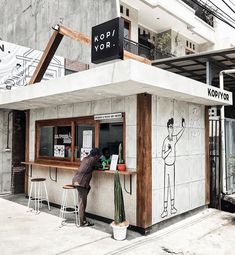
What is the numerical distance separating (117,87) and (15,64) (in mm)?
6918

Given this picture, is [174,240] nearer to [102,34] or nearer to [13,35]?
[102,34]

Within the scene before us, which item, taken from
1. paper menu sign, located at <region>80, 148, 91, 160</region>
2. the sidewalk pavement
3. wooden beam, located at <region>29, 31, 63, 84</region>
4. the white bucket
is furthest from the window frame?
the sidewalk pavement

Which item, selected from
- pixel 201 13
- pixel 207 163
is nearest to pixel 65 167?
pixel 207 163

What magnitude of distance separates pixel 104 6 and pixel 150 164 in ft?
28.0

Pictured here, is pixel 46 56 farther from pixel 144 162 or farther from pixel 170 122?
pixel 144 162

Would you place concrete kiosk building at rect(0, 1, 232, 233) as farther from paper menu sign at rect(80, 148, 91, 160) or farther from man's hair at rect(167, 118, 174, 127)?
paper menu sign at rect(80, 148, 91, 160)

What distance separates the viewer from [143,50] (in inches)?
598

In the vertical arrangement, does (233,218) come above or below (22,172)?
below

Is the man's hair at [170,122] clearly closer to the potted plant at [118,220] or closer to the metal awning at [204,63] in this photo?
the potted plant at [118,220]

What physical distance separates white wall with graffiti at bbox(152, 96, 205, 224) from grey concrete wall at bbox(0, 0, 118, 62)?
21.2 ft

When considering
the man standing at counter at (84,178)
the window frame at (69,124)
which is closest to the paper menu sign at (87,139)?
the window frame at (69,124)

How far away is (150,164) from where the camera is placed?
6.11 meters

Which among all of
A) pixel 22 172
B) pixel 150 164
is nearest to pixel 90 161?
pixel 150 164

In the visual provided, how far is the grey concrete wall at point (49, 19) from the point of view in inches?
496
